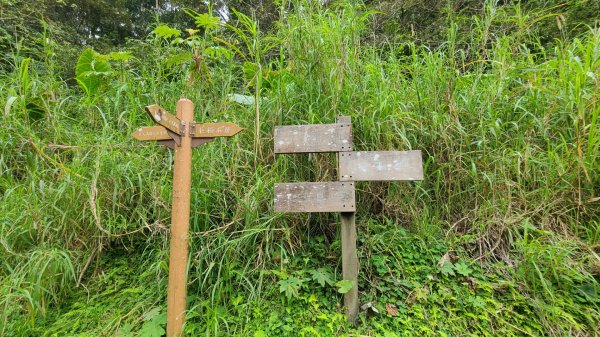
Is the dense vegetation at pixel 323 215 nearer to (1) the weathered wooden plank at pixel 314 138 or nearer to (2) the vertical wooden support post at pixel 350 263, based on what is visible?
(2) the vertical wooden support post at pixel 350 263

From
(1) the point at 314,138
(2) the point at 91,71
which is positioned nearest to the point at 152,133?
(1) the point at 314,138

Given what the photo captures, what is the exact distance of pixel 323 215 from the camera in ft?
6.70

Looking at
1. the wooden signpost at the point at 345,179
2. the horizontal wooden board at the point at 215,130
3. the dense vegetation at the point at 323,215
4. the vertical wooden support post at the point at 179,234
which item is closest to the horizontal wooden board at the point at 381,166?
the wooden signpost at the point at 345,179

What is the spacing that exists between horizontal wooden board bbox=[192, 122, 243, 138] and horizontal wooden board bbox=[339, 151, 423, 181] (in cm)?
64

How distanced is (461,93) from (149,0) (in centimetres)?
1204

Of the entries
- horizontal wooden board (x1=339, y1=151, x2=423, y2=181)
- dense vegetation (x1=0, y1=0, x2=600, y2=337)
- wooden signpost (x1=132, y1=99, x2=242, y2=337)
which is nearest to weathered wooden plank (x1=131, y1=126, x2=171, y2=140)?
wooden signpost (x1=132, y1=99, x2=242, y2=337)

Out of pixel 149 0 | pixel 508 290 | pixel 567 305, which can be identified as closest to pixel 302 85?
pixel 508 290

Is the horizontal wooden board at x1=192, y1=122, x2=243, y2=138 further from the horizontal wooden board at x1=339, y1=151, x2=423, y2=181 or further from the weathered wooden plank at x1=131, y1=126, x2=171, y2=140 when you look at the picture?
the horizontal wooden board at x1=339, y1=151, x2=423, y2=181

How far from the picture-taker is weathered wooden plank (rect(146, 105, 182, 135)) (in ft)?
4.41

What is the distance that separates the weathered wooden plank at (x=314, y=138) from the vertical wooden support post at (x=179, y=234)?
0.53 m

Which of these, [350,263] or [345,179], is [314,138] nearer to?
[345,179]

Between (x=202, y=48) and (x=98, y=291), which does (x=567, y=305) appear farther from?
(x=202, y=48)

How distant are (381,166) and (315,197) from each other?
16.5 inches

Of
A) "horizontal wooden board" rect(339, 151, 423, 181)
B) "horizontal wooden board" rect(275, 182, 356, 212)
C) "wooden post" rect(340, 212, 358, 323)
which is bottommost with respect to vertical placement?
"wooden post" rect(340, 212, 358, 323)
